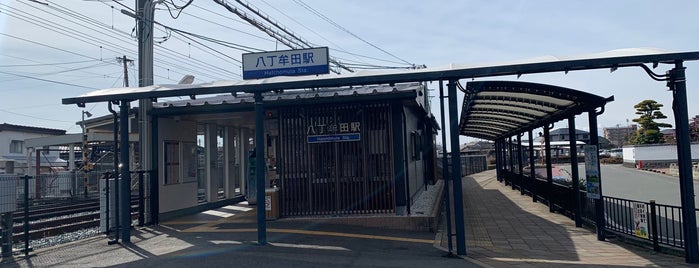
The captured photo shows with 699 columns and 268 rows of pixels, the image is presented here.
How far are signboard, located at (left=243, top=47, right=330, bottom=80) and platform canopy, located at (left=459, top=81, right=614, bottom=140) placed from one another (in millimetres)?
4221

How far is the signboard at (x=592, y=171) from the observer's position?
9.38 metres

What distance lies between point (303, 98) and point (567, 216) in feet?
23.4

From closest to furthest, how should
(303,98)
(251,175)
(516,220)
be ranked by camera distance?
1. (303,98)
2. (516,220)
3. (251,175)

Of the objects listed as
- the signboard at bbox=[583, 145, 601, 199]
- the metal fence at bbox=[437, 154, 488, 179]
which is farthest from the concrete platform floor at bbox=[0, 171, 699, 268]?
the metal fence at bbox=[437, 154, 488, 179]

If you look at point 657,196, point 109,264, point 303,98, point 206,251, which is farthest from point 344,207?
point 657,196

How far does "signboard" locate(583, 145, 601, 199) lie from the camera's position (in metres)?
9.38

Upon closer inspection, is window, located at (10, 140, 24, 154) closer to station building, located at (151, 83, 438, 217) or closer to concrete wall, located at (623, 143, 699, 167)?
station building, located at (151, 83, 438, 217)

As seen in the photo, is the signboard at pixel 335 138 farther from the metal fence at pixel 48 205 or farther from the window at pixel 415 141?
the metal fence at pixel 48 205

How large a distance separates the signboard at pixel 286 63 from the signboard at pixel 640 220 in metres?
8.70

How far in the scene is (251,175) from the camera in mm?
15648

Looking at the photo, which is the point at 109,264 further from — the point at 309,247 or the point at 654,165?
the point at 654,165

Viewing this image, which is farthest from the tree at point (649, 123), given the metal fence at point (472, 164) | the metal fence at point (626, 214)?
the metal fence at point (626, 214)

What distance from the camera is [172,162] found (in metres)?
12.9

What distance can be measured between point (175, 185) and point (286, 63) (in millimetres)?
4479
